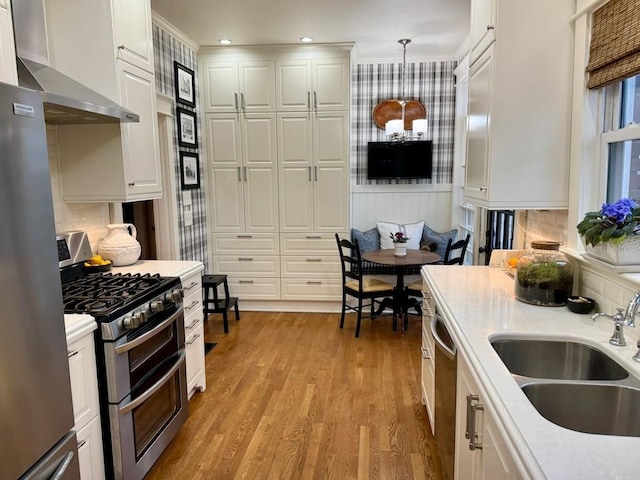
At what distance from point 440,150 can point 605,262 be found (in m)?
3.56

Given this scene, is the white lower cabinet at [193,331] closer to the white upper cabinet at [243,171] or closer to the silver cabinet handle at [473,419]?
the silver cabinet handle at [473,419]

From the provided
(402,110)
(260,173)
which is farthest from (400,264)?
(402,110)

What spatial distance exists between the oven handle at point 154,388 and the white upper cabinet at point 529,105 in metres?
1.87

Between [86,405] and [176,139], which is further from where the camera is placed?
[176,139]

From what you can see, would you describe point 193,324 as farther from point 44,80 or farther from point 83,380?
point 44,80

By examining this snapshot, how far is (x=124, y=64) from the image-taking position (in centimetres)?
266

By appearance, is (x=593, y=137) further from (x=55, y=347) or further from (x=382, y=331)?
(x=382, y=331)

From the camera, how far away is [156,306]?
7.13 feet

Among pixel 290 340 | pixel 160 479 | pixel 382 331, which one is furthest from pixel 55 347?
pixel 382 331

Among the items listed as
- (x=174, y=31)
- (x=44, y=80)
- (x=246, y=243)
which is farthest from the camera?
(x=246, y=243)

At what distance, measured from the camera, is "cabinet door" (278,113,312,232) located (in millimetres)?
4672

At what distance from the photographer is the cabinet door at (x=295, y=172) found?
4672 mm

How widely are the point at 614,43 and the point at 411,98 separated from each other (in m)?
3.41

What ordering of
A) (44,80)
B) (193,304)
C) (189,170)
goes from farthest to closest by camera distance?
(189,170) < (193,304) < (44,80)
